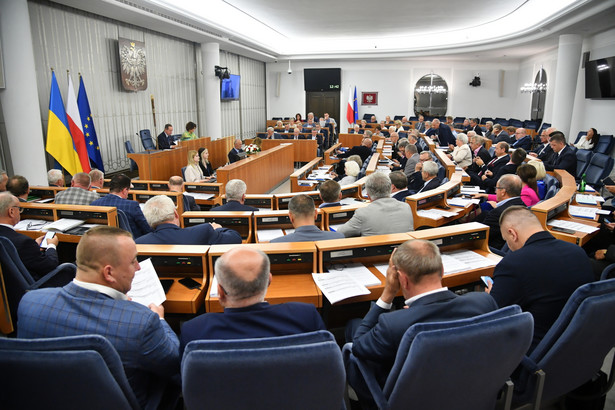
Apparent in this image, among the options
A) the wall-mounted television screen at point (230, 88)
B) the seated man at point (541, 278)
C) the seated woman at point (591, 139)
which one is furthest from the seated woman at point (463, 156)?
the wall-mounted television screen at point (230, 88)

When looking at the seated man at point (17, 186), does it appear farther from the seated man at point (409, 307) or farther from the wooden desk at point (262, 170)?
the seated man at point (409, 307)

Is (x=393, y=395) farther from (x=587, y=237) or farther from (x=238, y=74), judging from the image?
(x=238, y=74)

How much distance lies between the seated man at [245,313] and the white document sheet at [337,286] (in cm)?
63

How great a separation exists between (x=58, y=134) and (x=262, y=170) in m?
3.75

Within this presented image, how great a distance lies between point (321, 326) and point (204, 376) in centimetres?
60

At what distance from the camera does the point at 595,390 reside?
2.28m

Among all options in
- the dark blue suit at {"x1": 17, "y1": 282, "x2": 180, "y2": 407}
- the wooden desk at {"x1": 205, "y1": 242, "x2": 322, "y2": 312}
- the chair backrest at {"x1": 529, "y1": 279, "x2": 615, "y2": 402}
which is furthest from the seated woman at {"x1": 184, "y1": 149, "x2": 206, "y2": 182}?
the chair backrest at {"x1": 529, "y1": 279, "x2": 615, "y2": 402}

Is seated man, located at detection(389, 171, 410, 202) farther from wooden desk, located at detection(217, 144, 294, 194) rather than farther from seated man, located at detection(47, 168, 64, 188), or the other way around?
seated man, located at detection(47, 168, 64, 188)

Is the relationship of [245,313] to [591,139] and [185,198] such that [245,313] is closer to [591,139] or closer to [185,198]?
[185,198]

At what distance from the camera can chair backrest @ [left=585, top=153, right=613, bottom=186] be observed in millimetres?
6863

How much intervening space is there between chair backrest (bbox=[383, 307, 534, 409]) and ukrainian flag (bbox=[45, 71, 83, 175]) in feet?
23.1

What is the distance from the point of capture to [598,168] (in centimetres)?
709

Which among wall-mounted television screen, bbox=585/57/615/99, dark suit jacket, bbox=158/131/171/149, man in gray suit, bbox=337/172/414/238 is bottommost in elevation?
man in gray suit, bbox=337/172/414/238

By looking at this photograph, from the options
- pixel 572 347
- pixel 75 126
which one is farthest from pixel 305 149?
pixel 572 347
